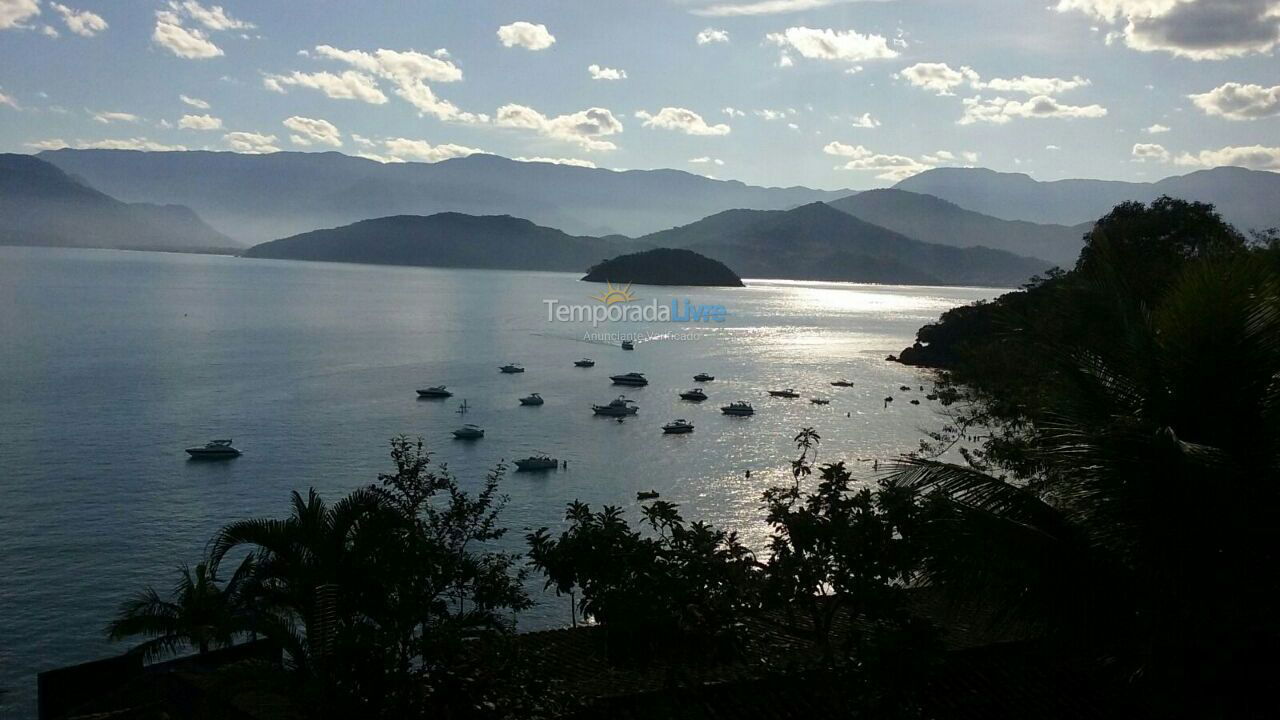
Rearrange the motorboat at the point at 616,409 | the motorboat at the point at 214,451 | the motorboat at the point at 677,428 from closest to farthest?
the motorboat at the point at 214,451
the motorboat at the point at 677,428
the motorboat at the point at 616,409

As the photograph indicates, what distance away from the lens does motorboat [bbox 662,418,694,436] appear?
56.4 m

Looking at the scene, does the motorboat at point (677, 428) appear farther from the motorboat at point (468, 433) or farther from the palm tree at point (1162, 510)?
the palm tree at point (1162, 510)

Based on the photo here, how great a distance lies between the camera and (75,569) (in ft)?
95.9

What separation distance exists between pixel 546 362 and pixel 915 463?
82.4 m

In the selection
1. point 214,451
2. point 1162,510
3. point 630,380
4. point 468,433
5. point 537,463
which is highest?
point 1162,510

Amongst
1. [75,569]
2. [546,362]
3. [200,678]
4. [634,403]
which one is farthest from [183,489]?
[546,362]

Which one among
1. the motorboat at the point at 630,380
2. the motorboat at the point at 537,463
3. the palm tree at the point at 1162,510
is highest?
the palm tree at the point at 1162,510

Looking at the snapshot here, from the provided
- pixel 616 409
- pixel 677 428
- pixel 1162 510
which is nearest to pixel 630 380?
pixel 616 409

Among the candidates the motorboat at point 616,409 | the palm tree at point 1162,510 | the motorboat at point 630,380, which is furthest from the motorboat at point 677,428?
the palm tree at point 1162,510

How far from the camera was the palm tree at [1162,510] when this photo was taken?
236 inches

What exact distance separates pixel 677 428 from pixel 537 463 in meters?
14.1

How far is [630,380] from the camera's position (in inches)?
3027

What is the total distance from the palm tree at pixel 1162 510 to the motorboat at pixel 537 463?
38192mm

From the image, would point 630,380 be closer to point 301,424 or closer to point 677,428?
point 677,428
